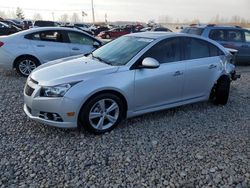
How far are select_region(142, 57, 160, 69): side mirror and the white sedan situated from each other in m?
3.44

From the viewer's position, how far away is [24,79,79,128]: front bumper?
150 inches

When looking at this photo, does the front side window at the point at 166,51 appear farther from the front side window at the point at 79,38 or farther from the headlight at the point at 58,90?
the front side window at the point at 79,38

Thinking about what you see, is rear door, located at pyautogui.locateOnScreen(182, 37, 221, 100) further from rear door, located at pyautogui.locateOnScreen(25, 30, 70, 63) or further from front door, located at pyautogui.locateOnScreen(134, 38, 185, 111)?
rear door, located at pyautogui.locateOnScreen(25, 30, 70, 63)

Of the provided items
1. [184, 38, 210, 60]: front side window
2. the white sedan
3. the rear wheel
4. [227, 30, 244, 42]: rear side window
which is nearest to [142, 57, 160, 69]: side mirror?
[184, 38, 210, 60]: front side window

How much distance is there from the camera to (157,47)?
4613mm

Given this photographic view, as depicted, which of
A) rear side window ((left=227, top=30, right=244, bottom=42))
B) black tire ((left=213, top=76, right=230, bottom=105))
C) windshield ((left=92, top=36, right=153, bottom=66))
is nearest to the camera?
windshield ((left=92, top=36, right=153, bottom=66))

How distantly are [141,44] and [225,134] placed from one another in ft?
6.70

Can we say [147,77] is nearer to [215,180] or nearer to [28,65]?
[215,180]

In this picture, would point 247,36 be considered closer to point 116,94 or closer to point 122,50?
point 122,50

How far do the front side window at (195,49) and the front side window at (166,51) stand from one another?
0.20 meters

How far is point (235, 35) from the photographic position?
10422 mm

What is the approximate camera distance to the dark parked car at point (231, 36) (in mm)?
10070

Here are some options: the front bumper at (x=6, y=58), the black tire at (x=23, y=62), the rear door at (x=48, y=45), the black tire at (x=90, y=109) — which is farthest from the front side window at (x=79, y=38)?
the black tire at (x=90, y=109)

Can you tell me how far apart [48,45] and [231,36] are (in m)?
6.81
